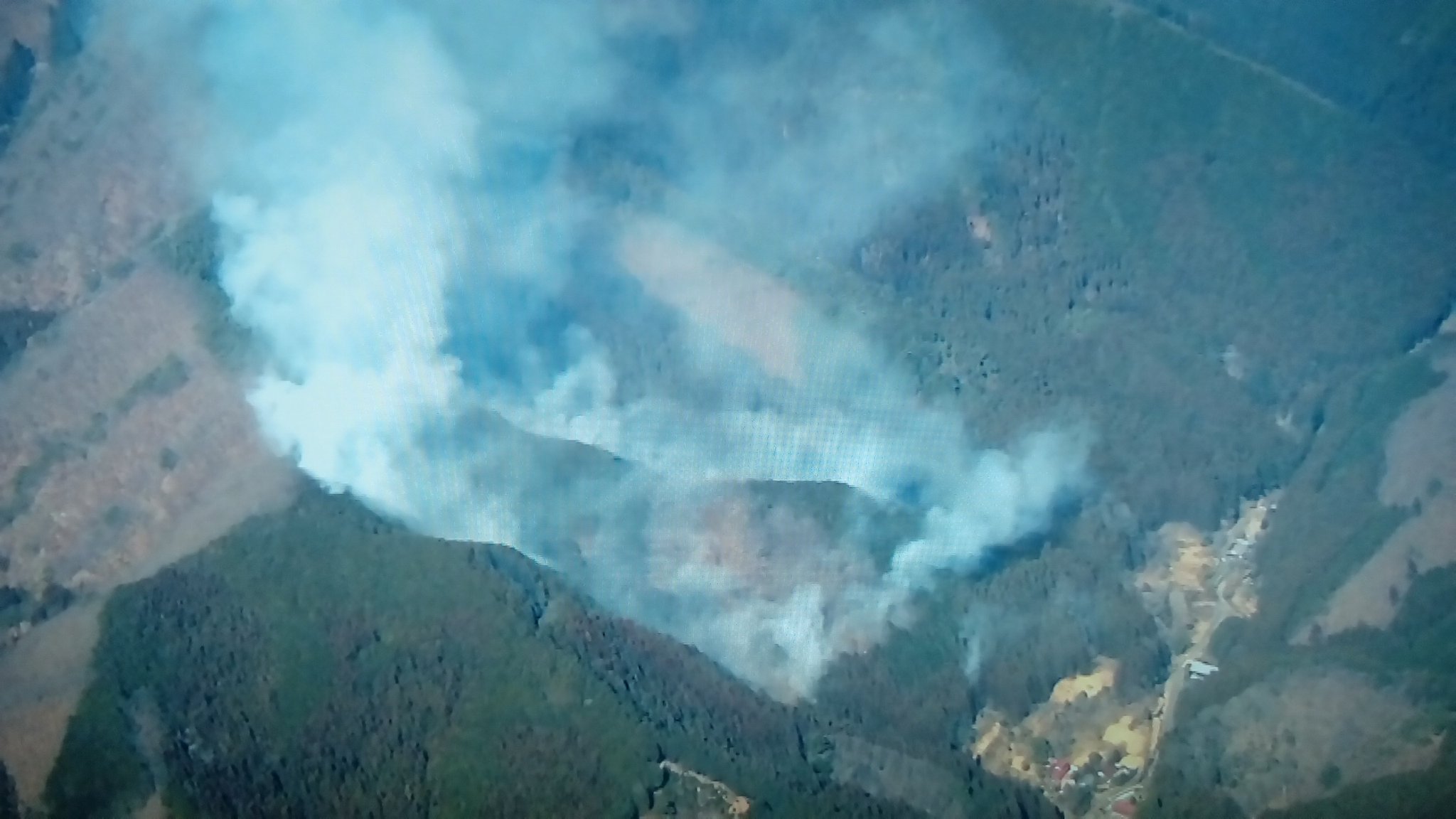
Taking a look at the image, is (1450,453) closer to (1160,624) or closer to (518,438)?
(1160,624)

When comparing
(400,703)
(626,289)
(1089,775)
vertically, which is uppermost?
(626,289)

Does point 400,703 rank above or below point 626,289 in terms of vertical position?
below

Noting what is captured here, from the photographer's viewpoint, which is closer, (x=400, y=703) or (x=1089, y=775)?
(x=400, y=703)

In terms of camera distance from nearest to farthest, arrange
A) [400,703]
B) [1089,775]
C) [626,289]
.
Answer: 1. [400,703]
2. [1089,775]
3. [626,289]

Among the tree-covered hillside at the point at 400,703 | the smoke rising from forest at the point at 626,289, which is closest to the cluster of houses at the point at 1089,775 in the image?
the tree-covered hillside at the point at 400,703

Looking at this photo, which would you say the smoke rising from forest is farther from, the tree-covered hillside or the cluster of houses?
the cluster of houses

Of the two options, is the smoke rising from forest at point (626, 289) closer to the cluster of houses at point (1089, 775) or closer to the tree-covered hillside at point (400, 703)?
the tree-covered hillside at point (400, 703)

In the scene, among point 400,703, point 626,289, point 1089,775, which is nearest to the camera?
point 400,703

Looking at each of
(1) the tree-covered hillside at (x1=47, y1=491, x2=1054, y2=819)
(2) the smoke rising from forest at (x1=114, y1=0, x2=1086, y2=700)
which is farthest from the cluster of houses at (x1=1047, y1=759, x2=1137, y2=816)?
(2) the smoke rising from forest at (x1=114, y1=0, x2=1086, y2=700)

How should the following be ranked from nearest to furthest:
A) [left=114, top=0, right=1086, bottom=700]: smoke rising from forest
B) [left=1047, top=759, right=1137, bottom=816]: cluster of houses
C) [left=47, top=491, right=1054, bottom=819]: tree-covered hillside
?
[left=47, top=491, right=1054, bottom=819]: tree-covered hillside < [left=1047, top=759, right=1137, bottom=816]: cluster of houses < [left=114, top=0, right=1086, bottom=700]: smoke rising from forest
